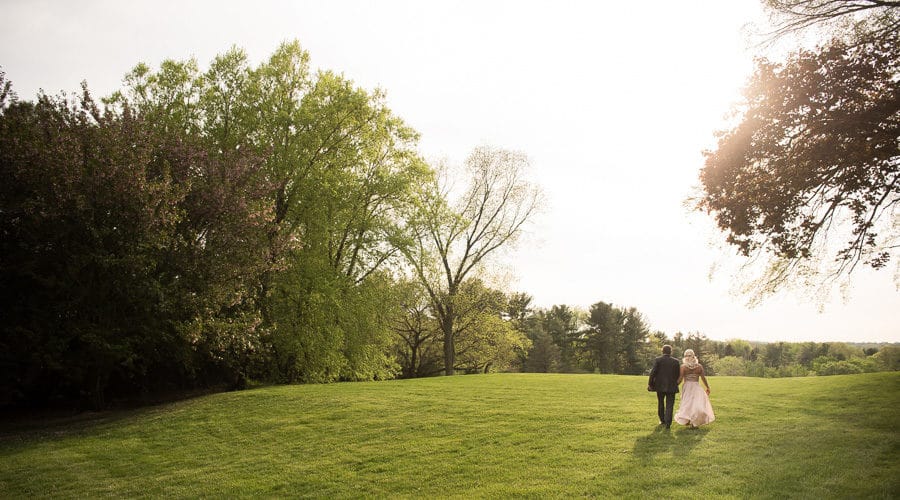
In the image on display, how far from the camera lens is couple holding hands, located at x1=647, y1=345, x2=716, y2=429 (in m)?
14.8

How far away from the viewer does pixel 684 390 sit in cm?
1525

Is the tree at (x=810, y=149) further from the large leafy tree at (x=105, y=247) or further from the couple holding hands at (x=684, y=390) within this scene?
the large leafy tree at (x=105, y=247)

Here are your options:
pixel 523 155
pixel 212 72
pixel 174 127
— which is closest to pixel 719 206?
pixel 174 127

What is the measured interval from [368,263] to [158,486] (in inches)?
926

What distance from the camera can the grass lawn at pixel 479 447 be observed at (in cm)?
1065

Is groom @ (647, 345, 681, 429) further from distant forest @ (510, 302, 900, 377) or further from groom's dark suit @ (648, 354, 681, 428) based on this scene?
distant forest @ (510, 302, 900, 377)

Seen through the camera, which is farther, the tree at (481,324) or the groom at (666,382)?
the tree at (481,324)

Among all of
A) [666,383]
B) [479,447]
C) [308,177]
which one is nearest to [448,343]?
[308,177]

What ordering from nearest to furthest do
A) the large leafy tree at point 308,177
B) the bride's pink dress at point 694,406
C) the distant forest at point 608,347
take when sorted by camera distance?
the bride's pink dress at point 694,406 → the large leafy tree at point 308,177 → the distant forest at point 608,347

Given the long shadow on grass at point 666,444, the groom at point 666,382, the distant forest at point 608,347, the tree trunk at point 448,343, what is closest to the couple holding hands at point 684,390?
the groom at point 666,382

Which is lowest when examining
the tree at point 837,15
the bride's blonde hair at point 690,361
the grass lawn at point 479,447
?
the grass lawn at point 479,447

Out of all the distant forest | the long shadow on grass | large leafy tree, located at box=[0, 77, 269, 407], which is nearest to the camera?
the long shadow on grass

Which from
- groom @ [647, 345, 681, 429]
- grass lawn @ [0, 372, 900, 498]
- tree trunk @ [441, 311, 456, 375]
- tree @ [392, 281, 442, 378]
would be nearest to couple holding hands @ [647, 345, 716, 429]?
groom @ [647, 345, 681, 429]

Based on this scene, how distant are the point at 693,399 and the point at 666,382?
0.89 m
